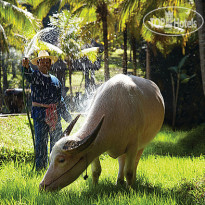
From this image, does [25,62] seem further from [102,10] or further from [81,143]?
[102,10]

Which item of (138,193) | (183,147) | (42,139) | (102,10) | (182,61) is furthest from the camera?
(182,61)

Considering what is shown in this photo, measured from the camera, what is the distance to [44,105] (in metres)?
4.34

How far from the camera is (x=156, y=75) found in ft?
47.9

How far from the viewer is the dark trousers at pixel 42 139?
14.6 ft

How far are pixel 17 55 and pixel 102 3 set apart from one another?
14.8 metres


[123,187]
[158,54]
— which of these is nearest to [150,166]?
[123,187]

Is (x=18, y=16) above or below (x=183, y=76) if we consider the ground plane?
above

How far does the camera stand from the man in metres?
4.30

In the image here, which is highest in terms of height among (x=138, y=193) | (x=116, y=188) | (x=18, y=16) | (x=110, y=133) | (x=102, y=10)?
(x=102, y=10)

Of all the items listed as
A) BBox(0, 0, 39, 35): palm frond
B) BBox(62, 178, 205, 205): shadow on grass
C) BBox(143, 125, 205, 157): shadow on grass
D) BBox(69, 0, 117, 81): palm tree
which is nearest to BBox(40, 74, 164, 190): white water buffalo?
BBox(62, 178, 205, 205): shadow on grass

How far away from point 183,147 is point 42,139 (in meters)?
5.63

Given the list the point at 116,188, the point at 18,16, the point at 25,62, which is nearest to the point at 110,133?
the point at 116,188

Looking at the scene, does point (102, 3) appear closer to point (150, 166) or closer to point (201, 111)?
point (201, 111)

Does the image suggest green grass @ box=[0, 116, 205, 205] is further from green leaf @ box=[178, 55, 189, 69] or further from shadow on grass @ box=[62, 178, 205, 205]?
green leaf @ box=[178, 55, 189, 69]
